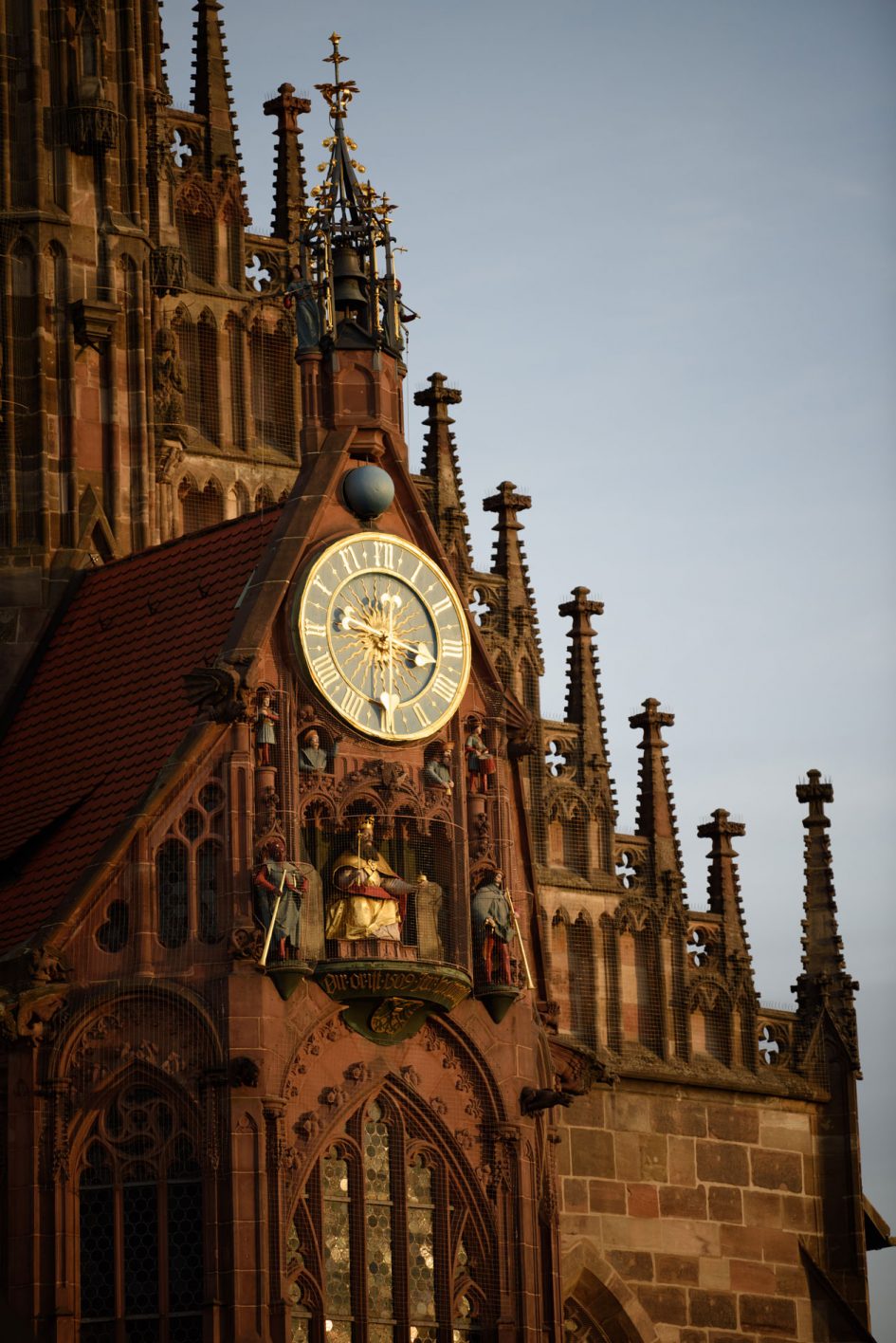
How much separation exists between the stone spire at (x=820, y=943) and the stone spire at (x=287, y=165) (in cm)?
1150

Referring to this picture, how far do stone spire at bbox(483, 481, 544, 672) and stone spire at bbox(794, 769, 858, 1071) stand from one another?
6155 mm

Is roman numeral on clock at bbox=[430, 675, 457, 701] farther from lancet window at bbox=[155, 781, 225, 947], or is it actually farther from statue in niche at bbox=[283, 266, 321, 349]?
statue in niche at bbox=[283, 266, 321, 349]

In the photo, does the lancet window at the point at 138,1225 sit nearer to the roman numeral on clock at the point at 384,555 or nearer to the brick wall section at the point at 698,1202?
the roman numeral on clock at the point at 384,555

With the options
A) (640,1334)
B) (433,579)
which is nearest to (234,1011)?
(433,579)

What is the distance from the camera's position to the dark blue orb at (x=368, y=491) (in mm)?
64125

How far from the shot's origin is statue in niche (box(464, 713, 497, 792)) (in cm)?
6412

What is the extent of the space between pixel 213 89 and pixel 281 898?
17.6 metres

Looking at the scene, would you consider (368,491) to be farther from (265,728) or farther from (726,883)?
(726,883)

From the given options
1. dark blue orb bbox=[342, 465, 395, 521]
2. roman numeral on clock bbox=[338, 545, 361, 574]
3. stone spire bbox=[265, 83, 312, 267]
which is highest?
stone spire bbox=[265, 83, 312, 267]

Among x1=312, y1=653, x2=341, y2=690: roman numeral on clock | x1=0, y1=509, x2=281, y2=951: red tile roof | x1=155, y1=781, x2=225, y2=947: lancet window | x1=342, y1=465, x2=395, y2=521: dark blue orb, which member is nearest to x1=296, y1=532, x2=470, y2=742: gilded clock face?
x1=312, y1=653, x2=341, y2=690: roman numeral on clock

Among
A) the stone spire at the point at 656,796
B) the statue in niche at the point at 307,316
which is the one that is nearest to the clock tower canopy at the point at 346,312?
the statue in niche at the point at 307,316

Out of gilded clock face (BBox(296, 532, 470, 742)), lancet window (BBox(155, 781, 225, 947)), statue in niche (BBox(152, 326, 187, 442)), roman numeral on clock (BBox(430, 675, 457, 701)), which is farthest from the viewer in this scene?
statue in niche (BBox(152, 326, 187, 442))

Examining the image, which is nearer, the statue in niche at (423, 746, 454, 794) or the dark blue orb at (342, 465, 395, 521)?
the statue in niche at (423, 746, 454, 794)

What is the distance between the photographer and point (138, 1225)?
61219mm
